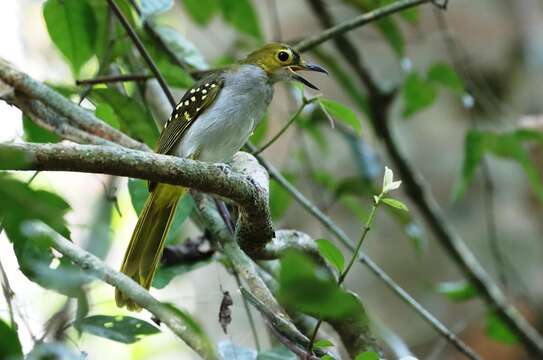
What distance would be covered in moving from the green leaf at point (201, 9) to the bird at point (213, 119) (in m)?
0.50

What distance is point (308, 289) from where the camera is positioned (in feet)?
3.27

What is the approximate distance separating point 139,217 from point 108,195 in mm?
143

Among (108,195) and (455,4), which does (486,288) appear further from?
(455,4)

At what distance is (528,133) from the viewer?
3262 millimetres

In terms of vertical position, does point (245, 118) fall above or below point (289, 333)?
above

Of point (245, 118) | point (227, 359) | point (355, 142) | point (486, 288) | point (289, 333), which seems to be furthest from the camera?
point (355, 142)

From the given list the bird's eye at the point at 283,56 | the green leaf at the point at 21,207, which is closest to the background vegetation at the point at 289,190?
the green leaf at the point at 21,207

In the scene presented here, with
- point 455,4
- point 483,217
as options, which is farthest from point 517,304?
point 455,4

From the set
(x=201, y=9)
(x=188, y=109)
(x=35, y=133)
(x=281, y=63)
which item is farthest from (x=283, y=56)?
(x=35, y=133)

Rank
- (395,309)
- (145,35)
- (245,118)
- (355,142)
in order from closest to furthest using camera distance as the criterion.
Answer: (245,118) → (145,35) → (355,142) → (395,309)

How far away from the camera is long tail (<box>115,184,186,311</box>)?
2.52 meters

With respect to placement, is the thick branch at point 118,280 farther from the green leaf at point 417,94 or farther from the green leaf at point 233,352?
the green leaf at point 417,94

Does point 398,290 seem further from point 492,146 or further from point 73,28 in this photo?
point 73,28

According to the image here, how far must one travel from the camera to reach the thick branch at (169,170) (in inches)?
59.0
